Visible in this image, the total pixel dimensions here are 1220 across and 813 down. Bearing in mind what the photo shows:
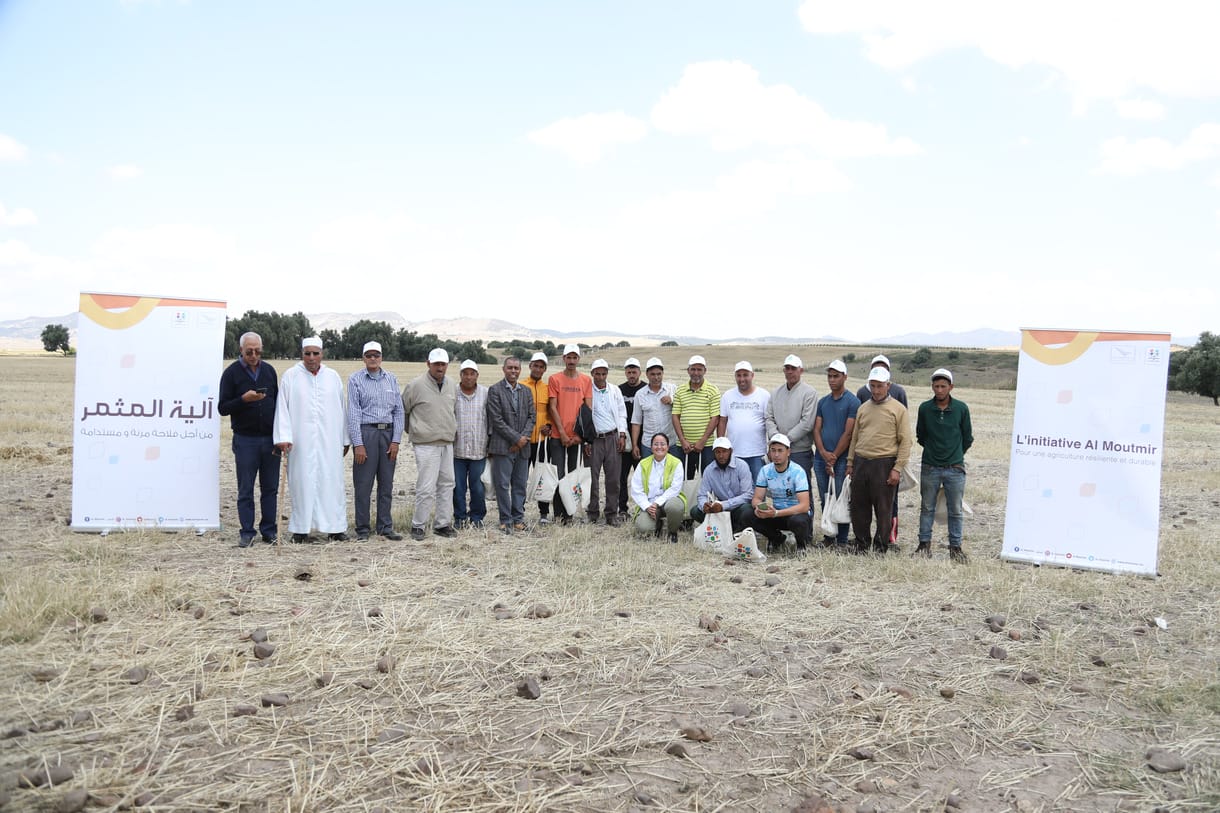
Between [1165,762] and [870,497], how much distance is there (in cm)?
464

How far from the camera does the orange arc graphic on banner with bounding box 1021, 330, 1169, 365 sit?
9.12m

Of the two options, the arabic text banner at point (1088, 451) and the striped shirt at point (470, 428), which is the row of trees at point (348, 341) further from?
the arabic text banner at point (1088, 451)

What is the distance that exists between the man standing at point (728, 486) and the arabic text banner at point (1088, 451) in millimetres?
2781

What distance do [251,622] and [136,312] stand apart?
199 inches

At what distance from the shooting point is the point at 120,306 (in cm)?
960

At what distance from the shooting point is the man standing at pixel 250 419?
9102 millimetres

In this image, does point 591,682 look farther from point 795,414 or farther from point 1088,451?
point 1088,451

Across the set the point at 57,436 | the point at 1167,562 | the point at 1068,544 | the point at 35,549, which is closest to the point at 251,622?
the point at 35,549

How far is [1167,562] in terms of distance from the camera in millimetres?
9109

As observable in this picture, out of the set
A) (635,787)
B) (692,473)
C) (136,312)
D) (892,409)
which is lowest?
(635,787)

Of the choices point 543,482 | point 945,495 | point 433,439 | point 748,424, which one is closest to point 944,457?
point 945,495

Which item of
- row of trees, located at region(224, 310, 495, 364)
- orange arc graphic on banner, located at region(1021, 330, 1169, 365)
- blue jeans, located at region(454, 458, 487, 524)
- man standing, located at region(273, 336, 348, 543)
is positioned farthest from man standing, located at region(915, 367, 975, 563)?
row of trees, located at region(224, 310, 495, 364)

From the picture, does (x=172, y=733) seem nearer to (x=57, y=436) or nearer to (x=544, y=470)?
(x=544, y=470)

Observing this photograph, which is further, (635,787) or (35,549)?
(35,549)
